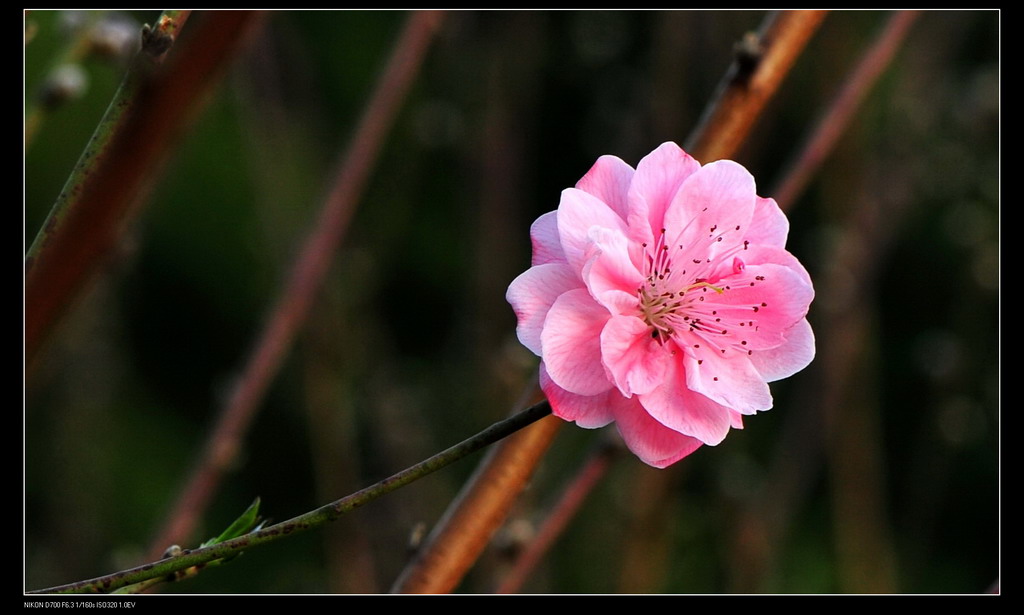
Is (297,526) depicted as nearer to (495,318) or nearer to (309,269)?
(309,269)

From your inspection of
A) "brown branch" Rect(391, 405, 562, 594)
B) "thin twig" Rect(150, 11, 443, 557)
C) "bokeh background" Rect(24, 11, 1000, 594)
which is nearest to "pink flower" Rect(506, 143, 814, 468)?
"brown branch" Rect(391, 405, 562, 594)

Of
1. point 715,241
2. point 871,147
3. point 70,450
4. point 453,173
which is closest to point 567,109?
point 453,173

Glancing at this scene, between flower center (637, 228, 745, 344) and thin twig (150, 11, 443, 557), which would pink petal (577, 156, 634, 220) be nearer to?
flower center (637, 228, 745, 344)

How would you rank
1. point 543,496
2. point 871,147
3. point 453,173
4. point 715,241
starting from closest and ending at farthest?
point 715,241
point 543,496
point 871,147
point 453,173

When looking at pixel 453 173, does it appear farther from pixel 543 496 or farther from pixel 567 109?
pixel 543 496

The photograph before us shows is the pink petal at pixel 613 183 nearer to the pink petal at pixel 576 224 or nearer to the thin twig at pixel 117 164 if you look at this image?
the pink petal at pixel 576 224

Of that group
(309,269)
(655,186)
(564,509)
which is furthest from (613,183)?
(309,269)
